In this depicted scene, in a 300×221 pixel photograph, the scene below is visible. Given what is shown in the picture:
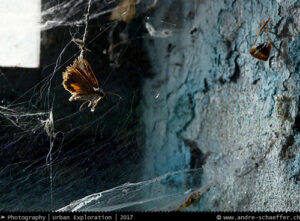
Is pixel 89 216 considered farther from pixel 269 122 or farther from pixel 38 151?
pixel 269 122

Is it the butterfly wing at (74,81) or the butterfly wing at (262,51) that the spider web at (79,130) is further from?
the butterfly wing at (262,51)

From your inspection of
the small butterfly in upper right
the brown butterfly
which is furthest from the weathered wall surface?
the brown butterfly

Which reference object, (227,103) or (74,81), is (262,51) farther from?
(74,81)

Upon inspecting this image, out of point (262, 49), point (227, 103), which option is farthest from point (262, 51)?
point (227, 103)

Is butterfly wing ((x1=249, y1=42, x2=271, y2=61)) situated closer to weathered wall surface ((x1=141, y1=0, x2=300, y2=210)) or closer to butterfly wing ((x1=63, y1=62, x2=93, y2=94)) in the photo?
weathered wall surface ((x1=141, y1=0, x2=300, y2=210))

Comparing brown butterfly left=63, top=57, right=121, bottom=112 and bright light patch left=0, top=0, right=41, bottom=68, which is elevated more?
bright light patch left=0, top=0, right=41, bottom=68

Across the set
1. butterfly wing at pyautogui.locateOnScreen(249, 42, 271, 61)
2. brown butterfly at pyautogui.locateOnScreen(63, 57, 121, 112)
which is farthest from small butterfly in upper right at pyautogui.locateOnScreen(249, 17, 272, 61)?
brown butterfly at pyautogui.locateOnScreen(63, 57, 121, 112)

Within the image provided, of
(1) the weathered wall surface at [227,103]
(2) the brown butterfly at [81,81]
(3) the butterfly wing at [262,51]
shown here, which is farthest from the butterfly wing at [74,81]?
(3) the butterfly wing at [262,51]
